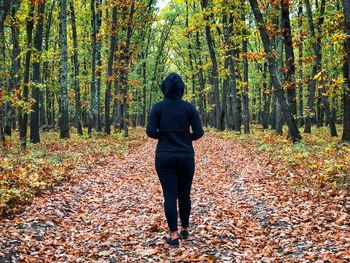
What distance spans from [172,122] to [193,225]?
99.2 inches

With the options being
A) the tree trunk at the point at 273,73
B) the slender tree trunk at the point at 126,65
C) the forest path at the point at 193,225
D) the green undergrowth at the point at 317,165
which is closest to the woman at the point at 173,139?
the forest path at the point at 193,225

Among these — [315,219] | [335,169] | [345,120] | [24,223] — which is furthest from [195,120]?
[345,120]

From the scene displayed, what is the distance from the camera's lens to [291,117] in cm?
1764

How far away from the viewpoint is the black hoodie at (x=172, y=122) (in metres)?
6.12

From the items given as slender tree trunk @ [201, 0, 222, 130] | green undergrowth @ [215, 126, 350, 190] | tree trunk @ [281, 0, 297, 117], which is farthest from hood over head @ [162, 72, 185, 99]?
slender tree trunk @ [201, 0, 222, 130]

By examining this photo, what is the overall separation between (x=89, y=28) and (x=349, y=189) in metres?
Result: 33.3

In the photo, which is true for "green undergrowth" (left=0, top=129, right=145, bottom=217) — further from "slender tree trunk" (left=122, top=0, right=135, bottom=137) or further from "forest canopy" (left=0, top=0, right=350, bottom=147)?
"slender tree trunk" (left=122, top=0, right=135, bottom=137)

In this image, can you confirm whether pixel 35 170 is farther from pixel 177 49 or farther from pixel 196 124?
pixel 177 49

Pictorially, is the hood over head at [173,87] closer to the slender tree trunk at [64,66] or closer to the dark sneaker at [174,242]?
the dark sneaker at [174,242]

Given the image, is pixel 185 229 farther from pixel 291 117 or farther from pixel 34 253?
pixel 291 117

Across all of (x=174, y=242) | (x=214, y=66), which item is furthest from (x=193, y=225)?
(x=214, y=66)

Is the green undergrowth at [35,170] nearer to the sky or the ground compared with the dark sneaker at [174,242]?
nearer to the sky

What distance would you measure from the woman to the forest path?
2.63 ft

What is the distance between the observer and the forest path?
6043 mm
